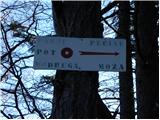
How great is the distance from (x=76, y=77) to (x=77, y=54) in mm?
238

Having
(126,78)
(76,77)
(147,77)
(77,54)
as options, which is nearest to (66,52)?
(77,54)

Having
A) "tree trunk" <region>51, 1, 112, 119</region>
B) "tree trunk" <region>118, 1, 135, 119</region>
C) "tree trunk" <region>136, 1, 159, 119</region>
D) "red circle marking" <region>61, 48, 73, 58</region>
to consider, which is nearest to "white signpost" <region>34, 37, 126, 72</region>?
"red circle marking" <region>61, 48, 73, 58</region>

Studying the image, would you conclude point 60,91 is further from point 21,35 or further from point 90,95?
point 21,35

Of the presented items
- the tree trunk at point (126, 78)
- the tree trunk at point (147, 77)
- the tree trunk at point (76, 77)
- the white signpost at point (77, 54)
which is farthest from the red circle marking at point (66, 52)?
the tree trunk at point (126, 78)

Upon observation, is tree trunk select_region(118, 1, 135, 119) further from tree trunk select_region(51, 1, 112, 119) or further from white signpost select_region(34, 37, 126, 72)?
white signpost select_region(34, 37, 126, 72)

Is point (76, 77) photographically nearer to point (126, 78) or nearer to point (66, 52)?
point (66, 52)

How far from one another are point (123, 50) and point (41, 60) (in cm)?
58

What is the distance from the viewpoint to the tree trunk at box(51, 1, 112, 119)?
3.24m

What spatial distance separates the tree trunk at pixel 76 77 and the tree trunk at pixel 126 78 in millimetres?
3566

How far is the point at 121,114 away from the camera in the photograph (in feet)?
23.1

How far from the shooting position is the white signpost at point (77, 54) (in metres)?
3.08

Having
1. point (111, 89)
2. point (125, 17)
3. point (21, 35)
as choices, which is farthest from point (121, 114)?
point (21, 35)

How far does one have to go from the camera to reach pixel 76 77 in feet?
10.6

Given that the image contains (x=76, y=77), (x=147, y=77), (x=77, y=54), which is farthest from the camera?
(x=147, y=77)
